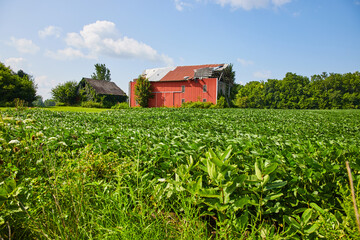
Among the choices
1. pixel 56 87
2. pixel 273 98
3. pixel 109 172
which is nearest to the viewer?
pixel 109 172

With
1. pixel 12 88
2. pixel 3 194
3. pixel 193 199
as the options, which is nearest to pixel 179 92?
pixel 12 88

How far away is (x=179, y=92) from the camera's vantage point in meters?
40.0

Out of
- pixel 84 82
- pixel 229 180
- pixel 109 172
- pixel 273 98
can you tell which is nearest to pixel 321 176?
pixel 229 180

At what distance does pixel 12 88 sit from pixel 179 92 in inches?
1282

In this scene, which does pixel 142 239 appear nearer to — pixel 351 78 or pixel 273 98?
pixel 273 98

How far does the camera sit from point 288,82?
77875 mm

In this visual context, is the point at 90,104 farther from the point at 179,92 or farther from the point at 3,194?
the point at 3,194

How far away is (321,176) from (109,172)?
8.11ft

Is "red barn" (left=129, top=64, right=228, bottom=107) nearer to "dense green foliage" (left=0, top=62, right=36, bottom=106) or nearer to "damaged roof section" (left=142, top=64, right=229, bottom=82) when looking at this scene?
"damaged roof section" (left=142, top=64, right=229, bottom=82)

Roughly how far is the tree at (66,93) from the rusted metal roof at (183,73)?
24.1m

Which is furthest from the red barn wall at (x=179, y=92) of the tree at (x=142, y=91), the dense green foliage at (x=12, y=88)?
Result: the dense green foliage at (x=12, y=88)

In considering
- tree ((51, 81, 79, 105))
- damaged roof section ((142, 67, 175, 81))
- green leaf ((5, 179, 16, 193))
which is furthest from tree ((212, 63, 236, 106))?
green leaf ((5, 179, 16, 193))

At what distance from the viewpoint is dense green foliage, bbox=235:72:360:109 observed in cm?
6925

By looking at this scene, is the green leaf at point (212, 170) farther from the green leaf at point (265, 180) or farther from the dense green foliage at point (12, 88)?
the dense green foliage at point (12, 88)
